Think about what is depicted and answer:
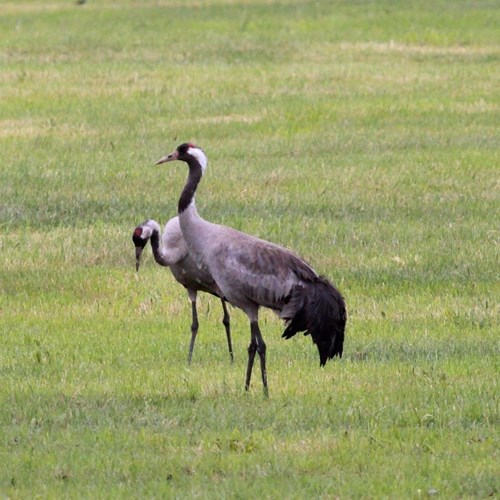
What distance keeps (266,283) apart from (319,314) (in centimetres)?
44

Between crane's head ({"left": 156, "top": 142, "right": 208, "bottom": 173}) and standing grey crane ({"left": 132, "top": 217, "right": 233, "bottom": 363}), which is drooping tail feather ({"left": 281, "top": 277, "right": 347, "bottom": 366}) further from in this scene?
standing grey crane ({"left": 132, "top": 217, "right": 233, "bottom": 363})

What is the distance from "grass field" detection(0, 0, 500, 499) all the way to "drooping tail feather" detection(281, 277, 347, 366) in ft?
1.01

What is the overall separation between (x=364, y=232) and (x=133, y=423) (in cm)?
668

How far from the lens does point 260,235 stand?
14.2m

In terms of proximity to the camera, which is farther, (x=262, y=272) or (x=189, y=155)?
(x=189, y=155)

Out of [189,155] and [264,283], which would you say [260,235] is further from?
[264,283]

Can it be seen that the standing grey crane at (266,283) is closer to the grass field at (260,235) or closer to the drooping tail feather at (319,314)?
the drooping tail feather at (319,314)

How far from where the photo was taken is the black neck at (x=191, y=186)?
925 centimetres

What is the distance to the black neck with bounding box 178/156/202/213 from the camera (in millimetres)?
9250

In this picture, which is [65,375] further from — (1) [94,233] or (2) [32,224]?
(2) [32,224]

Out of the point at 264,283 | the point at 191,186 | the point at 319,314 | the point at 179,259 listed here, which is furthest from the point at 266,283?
the point at 179,259

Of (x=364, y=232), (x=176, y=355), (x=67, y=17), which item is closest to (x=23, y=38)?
(x=67, y=17)

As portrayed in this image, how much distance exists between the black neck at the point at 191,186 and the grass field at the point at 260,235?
3.74ft

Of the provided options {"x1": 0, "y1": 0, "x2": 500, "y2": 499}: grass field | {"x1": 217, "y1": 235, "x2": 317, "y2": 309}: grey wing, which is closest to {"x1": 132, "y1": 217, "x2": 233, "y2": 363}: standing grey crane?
{"x1": 0, "y1": 0, "x2": 500, "y2": 499}: grass field
